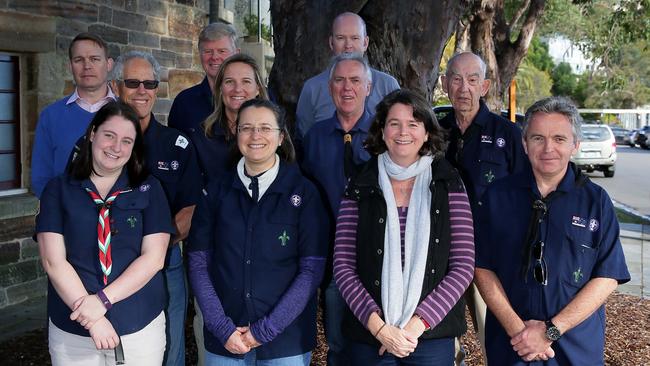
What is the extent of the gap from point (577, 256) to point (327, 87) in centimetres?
194

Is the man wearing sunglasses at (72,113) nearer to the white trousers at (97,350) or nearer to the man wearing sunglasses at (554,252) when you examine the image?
the white trousers at (97,350)

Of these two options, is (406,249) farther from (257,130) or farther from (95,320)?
(95,320)

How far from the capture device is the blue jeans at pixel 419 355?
2.98 m

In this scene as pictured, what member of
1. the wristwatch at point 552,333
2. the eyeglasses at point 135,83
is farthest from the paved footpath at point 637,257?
the eyeglasses at point 135,83

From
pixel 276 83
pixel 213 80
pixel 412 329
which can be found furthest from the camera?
pixel 276 83

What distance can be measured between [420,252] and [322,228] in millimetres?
480

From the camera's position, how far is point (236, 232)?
309 centimetres

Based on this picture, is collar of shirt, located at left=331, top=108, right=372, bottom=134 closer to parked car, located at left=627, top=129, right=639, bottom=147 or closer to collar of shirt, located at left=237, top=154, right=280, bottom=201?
collar of shirt, located at left=237, top=154, right=280, bottom=201

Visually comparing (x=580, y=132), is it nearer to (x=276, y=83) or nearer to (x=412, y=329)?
(x=412, y=329)

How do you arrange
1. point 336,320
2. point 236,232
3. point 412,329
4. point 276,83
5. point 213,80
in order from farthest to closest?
point 276,83, point 213,80, point 336,320, point 236,232, point 412,329

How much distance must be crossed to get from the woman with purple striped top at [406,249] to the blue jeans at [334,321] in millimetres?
389

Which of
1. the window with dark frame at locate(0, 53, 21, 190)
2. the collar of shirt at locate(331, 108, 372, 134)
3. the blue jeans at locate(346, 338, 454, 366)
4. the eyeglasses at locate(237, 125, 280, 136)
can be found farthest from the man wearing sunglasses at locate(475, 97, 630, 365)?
the window with dark frame at locate(0, 53, 21, 190)

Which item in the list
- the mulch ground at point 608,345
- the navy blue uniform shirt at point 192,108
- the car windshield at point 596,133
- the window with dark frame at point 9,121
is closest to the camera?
the navy blue uniform shirt at point 192,108

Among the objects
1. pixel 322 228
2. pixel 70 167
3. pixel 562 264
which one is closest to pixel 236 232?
pixel 322 228
